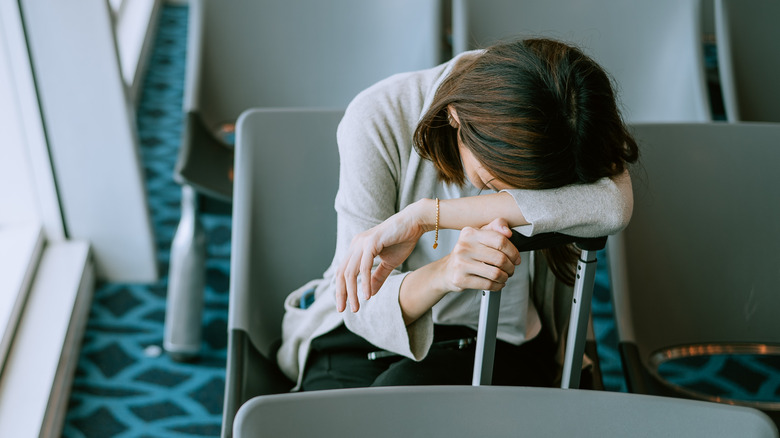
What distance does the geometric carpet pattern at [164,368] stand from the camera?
1.84 metres

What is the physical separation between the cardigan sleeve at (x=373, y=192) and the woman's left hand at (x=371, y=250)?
15 cm

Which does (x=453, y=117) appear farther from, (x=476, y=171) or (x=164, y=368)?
(x=164, y=368)

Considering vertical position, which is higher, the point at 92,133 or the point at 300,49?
the point at 300,49

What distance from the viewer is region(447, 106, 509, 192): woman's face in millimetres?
1005

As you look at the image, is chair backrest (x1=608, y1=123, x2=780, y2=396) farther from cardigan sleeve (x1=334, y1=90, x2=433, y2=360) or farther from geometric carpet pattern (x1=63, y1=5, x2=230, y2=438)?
geometric carpet pattern (x1=63, y1=5, x2=230, y2=438)

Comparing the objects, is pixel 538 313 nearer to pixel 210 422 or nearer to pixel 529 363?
pixel 529 363

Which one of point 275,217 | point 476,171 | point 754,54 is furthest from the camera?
point 754,54

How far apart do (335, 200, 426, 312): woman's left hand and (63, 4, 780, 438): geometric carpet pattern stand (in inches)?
39.1

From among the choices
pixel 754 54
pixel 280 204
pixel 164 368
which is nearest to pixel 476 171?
pixel 280 204

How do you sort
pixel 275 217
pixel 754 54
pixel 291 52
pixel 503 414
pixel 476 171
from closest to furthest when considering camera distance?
pixel 503 414
pixel 476 171
pixel 275 217
pixel 291 52
pixel 754 54

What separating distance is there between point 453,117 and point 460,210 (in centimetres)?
14

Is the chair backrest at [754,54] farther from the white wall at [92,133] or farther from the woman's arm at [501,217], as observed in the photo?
the white wall at [92,133]

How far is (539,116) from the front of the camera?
92 cm

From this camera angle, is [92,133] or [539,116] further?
[92,133]
